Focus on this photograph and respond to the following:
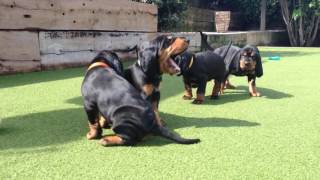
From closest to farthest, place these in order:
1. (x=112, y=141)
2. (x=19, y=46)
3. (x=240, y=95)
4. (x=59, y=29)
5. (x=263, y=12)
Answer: (x=112, y=141) < (x=240, y=95) < (x=19, y=46) < (x=59, y=29) < (x=263, y=12)

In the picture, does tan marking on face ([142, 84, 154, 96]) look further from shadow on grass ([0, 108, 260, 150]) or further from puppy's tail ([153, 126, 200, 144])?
puppy's tail ([153, 126, 200, 144])

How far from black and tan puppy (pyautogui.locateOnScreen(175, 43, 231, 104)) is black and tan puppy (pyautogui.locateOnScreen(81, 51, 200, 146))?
1.48 metres

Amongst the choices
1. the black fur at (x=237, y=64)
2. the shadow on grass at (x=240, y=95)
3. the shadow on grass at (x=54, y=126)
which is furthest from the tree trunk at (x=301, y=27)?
the shadow on grass at (x=54, y=126)

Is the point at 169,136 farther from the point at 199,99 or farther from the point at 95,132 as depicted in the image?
the point at 199,99

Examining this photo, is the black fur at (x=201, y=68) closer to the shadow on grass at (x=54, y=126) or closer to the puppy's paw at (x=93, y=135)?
the shadow on grass at (x=54, y=126)

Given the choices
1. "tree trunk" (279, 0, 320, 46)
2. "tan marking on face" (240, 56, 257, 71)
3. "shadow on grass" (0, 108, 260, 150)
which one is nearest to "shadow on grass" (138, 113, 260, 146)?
"shadow on grass" (0, 108, 260, 150)

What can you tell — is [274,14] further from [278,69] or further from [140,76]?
[140,76]

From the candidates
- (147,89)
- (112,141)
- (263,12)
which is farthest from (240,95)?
(263,12)

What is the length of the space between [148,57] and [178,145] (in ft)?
2.72

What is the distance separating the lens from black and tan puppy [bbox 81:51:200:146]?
9.59 feet

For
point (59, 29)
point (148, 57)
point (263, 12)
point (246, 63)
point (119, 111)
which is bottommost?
point (119, 111)

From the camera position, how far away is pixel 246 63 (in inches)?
198

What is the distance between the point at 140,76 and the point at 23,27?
3.72 m

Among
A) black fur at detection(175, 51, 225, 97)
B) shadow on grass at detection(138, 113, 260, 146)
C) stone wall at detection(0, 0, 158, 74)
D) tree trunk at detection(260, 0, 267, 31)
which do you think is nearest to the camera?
shadow on grass at detection(138, 113, 260, 146)
